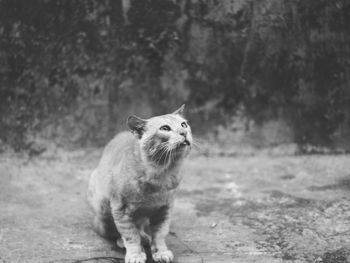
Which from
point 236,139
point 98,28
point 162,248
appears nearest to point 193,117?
point 236,139

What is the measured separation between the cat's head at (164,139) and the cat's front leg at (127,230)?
1.39ft

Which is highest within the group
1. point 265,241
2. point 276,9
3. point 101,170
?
point 276,9

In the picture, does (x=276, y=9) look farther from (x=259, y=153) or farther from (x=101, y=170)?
(x=101, y=170)

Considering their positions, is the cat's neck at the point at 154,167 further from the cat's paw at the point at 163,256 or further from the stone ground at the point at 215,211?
the stone ground at the point at 215,211

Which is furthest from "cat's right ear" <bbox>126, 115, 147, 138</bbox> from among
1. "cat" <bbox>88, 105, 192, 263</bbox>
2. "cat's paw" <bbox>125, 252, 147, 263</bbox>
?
"cat's paw" <bbox>125, 252, 147, 263</bbox>

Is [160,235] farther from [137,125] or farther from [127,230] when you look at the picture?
[137,125]

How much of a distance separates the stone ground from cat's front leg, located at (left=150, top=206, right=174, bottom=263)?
0.13 meters

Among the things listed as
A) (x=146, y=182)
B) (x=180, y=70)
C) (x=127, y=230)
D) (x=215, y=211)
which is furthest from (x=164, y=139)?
(x=180, y=70)

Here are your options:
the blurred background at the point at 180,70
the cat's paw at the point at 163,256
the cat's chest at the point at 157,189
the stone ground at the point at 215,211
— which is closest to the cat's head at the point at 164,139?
the cat's chest at the point at 157,189

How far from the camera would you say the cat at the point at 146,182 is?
3430 millimetres

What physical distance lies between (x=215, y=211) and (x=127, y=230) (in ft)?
3.81

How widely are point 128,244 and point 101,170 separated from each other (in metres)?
0.68

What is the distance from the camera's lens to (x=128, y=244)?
11.6 feet

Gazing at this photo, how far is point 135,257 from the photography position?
3.49 m
